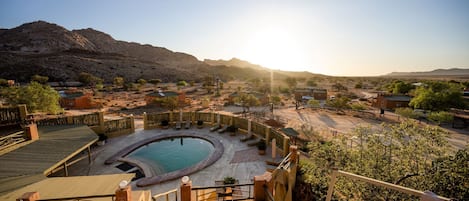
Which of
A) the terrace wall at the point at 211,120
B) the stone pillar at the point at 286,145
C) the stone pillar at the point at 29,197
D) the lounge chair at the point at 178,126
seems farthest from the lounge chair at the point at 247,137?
the stone pillar at the point at 29,197

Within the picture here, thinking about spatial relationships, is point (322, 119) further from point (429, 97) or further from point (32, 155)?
point (32, 155)

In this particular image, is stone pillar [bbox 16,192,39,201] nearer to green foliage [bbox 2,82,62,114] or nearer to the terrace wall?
the terrace wall

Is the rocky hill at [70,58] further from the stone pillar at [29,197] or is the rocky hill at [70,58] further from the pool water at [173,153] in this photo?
the stone pillar at [29,197]

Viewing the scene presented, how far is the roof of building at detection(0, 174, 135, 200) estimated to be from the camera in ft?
19.8

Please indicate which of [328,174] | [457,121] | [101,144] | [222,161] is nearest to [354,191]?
[328,174]

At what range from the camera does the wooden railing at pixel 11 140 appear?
28.9ft

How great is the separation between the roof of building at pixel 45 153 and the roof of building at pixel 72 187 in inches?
26.9

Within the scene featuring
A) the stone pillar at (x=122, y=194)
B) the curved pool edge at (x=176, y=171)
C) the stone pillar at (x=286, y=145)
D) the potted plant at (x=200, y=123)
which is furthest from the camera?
the potted plant at (x=200, y=123)

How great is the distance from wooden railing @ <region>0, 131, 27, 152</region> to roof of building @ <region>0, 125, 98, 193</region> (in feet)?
1.19

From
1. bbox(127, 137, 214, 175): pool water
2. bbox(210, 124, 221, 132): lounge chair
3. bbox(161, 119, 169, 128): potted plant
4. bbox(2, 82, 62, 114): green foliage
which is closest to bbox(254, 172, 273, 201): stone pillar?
bbox(127, 137, 214, 175): pool water

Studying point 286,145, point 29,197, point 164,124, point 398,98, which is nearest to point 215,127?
point 164,124

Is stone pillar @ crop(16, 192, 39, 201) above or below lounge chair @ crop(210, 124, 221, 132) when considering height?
above

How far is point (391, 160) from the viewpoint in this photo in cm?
532

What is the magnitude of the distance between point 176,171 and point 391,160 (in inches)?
374
